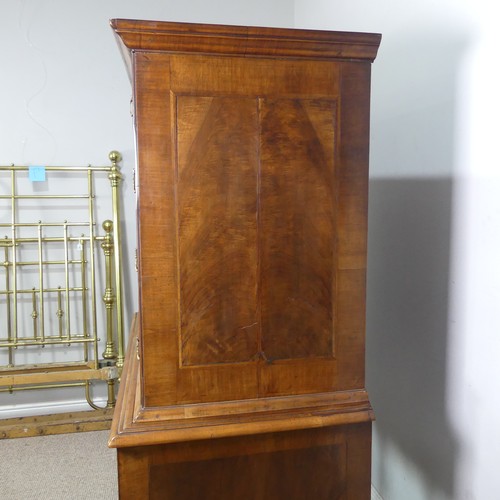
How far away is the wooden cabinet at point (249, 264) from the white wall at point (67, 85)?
1.62 meters

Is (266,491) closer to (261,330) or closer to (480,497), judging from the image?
(261,330)

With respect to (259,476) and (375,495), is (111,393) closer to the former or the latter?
(375,495)

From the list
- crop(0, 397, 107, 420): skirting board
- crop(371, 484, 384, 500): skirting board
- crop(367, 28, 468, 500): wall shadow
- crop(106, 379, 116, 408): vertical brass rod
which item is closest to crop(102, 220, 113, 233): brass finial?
crop(106, 379, 116, 408): vertical brass rod

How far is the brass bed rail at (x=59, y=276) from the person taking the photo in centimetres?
244

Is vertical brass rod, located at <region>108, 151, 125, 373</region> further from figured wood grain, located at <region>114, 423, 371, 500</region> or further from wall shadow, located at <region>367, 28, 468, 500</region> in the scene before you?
figured wood grain, located at <region>114, 423, 371, 500</region>

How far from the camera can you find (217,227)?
3.35ft

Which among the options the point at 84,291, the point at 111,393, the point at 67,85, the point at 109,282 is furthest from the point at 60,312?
the point at 67,85

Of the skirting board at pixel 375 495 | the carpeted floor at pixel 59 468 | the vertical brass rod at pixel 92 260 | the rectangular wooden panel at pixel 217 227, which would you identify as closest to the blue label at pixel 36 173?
the vertical brass rod at pixel 92 260

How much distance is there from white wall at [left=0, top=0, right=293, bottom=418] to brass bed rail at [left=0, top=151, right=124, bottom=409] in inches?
4.0

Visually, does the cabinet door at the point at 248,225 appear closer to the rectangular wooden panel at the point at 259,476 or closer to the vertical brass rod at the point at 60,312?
the rectangular wooden panel at the point at 259,476

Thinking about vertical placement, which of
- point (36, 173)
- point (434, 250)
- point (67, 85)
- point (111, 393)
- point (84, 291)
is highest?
point (67, 85)

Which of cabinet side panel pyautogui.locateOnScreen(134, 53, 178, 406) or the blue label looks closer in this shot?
cabinet side panel pyautogui.locateOnScreen(134, 53, 178, 406)

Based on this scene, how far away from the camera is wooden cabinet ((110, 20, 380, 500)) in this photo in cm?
98

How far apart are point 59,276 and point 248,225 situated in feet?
6.01
